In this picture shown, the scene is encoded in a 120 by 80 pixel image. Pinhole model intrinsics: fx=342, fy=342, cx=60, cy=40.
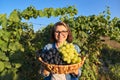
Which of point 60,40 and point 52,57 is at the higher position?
point 60,40

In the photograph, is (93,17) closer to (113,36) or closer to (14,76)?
(113,36)

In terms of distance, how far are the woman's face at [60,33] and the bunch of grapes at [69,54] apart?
0.17m

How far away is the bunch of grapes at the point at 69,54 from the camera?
356 centimetres

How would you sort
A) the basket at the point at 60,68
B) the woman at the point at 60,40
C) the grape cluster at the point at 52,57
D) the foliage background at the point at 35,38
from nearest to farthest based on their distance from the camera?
the basket at the point at 60,68 < the grape cluster at the point at 52,57 < the woman at the point at 60,40 < the foliage background at the point at 35,38

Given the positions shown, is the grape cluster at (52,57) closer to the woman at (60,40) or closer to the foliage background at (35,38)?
the woman at (60,40)

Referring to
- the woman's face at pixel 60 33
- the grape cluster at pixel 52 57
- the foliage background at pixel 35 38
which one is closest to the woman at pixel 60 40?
the woman's face at pixel 60 33

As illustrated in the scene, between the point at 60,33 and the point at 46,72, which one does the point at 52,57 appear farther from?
the point at 60,33

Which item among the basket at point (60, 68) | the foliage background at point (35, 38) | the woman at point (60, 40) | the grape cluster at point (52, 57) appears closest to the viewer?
the basket at point (60, 68)

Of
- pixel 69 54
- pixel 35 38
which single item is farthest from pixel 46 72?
pixel 35 38

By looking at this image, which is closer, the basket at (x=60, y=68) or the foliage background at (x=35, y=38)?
the basket at (x=60, y=68)

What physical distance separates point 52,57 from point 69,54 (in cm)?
21

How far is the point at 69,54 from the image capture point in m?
3.57

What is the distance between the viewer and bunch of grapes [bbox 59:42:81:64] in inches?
140

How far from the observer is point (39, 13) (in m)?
6.50
